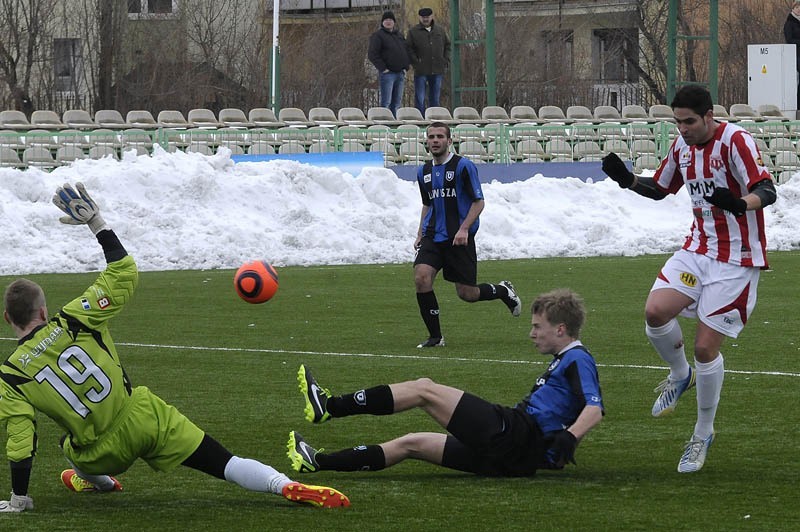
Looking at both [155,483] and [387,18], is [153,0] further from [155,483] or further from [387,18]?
[155,483]

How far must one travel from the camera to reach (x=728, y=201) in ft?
24.6

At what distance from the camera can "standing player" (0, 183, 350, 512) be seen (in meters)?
6.67

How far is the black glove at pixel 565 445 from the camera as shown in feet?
22.2

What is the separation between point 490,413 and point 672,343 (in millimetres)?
1813

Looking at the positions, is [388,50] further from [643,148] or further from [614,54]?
[614,54]

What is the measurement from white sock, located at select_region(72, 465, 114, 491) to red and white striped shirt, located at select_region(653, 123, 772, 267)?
11.1 feet

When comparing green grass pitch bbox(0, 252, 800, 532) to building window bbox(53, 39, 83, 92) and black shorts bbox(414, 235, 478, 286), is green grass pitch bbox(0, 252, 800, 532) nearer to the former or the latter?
black shorts bbox(414, 235, 478, 286)

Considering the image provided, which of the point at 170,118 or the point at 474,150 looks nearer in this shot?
the point at 474,150

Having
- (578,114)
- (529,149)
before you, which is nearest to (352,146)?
(529,149)

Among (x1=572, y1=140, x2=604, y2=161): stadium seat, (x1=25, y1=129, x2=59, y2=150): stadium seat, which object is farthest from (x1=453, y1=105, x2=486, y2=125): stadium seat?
(x1=25, y1=129, x2=59, y2=150): stadium seat

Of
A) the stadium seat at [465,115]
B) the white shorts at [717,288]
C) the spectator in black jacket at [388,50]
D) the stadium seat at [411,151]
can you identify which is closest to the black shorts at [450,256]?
the white shorts at [717,288]

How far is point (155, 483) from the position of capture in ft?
24.8

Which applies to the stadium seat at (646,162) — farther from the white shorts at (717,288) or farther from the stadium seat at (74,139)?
the white shorts at (717,288)

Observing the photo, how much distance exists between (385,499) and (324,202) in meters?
18.3
